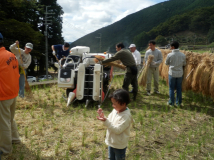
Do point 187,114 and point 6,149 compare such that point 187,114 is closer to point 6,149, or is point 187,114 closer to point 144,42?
point 6,149

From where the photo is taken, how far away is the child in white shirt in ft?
7.26

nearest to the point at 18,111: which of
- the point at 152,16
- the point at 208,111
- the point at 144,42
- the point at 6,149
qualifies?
the point at 6,149

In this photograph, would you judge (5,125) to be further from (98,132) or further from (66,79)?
(66,79)

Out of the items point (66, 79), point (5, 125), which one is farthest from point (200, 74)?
point (5, 125)

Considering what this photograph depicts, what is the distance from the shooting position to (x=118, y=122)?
2258 mm

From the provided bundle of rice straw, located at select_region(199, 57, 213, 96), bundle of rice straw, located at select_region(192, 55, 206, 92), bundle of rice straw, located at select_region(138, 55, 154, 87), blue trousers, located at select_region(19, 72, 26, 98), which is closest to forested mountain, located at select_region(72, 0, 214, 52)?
bundle of rice straw, located at select_region(138, 55, 154, 87)

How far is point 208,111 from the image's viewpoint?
5.66 metres

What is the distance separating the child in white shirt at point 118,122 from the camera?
2.21 meters

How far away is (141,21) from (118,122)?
366 ft

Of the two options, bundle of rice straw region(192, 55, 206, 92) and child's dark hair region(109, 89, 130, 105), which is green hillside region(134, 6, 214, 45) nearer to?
bundle of rice straw region(192, 55, 206, 92)

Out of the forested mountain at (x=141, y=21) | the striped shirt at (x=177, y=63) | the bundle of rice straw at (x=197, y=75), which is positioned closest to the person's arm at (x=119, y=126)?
the striped shirt at (x=177, y=63)

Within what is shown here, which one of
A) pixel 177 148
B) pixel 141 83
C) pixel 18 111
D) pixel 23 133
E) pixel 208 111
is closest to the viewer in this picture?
pixel 177 148

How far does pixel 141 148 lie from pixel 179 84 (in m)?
2.92

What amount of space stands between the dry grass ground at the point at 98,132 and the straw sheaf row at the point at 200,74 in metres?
0.52
